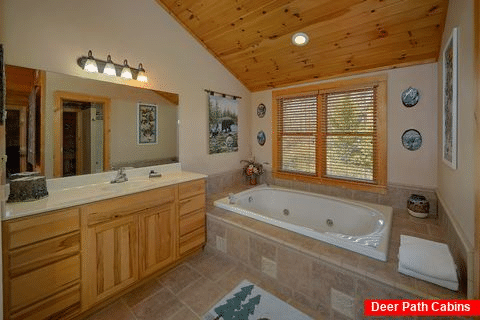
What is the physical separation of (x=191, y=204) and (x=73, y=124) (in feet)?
4.35

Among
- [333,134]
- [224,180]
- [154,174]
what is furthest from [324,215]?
[154,174]

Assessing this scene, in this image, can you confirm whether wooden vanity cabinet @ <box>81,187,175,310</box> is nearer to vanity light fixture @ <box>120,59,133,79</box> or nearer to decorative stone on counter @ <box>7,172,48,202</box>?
decorative stone on counter @ <box>7,172,48,202</box>

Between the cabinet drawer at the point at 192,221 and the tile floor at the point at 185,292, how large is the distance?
37cm

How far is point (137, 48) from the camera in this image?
2355mm

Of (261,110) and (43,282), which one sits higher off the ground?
(261,110)

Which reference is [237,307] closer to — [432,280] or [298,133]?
[432,280]

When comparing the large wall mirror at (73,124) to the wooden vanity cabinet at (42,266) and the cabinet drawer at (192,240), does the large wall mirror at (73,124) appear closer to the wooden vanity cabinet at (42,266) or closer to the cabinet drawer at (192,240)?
the wooden vanity cabinet at (42,266)

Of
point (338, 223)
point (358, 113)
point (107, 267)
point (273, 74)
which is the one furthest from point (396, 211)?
point (107, 267)

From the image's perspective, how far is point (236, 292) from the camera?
75.0 inches

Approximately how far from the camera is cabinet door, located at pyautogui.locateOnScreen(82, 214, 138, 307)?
1.62 meters

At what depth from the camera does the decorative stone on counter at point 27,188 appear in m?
1.50

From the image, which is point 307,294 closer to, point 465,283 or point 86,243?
point 465,283

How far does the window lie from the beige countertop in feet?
5.62

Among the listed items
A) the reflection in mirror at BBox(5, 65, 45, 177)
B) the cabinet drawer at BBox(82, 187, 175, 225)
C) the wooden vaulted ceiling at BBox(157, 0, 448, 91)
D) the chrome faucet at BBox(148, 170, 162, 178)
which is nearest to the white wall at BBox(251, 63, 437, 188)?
the wooden vaulted ceiling at BBox(157, 0, 448, 91)
